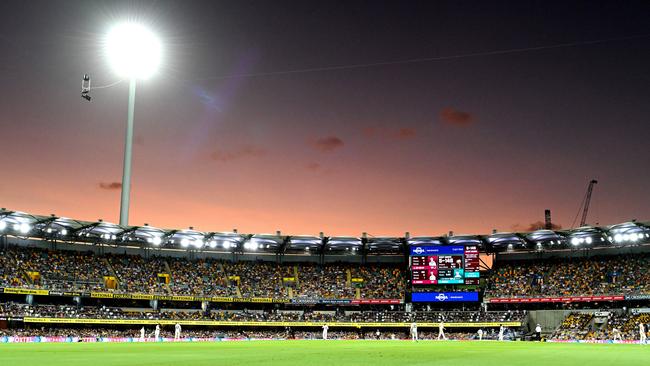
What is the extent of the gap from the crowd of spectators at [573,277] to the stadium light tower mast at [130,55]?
59.9 m

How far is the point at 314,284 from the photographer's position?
9838 centimetres

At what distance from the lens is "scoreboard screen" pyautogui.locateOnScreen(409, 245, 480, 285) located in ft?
293

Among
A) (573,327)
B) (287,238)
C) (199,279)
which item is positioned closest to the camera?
(573,327)

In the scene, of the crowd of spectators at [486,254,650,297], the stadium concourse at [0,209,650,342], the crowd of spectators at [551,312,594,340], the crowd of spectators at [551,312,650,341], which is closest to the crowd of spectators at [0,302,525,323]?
the stadium concourse at [0,209,650,342]

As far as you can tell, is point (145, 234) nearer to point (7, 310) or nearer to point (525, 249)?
point (7, 310)

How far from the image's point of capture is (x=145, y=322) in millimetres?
80438

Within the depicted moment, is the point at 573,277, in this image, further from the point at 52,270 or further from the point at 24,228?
the point at 24,228

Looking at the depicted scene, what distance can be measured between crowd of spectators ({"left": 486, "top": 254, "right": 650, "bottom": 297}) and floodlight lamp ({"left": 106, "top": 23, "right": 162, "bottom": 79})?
6192 centimetres

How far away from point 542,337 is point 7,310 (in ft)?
223

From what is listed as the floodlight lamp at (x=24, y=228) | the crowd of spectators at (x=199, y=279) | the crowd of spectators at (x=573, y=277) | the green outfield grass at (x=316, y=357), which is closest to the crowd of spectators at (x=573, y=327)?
the crowd of spectators at (x=573, y=277)

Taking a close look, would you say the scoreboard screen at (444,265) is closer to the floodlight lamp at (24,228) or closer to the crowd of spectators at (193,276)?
the crowd of spectators at (193,276)

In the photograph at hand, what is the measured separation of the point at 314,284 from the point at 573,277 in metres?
41.8

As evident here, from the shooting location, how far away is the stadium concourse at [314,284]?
258 ft

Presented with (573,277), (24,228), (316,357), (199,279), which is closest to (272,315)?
(199,279)
